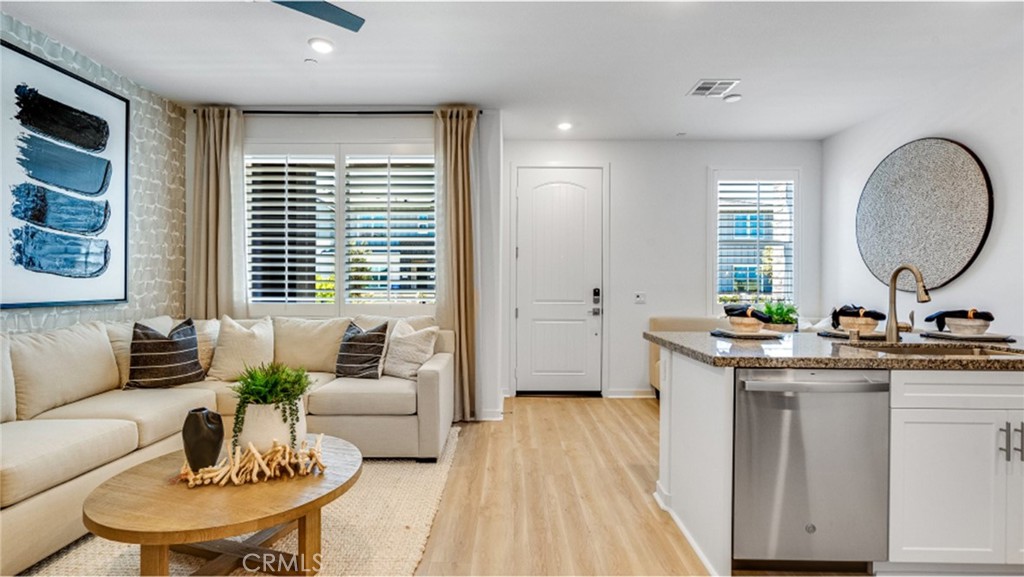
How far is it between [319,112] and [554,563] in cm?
388

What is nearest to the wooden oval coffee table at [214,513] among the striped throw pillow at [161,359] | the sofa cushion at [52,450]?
the sofa cushion at [52,450]

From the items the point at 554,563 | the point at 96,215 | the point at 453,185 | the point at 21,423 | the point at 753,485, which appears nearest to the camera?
the point at 753,485

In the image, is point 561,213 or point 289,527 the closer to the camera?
point 289,527

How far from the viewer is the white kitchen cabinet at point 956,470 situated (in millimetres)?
1980

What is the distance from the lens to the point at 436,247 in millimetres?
4293

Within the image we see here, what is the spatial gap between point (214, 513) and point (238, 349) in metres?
2.26

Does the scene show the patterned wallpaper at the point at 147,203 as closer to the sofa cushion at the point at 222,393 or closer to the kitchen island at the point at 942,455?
the sofa cushion at the point at 222,393

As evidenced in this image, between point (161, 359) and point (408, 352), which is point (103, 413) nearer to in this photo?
point (161, 359)

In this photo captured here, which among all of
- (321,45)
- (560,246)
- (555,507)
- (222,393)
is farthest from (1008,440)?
(222,393)

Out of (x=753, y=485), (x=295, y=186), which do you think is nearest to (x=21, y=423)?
(x=295, y=186)

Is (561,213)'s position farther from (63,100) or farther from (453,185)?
(63,100)

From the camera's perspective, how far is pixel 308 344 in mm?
3889

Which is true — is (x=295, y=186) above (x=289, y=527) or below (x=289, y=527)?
above

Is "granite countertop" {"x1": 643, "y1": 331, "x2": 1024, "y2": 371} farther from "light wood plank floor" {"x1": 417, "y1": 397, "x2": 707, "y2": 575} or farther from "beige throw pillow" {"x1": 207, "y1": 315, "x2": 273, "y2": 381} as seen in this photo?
"beige throw pillow" {"x1": 207, "y1": 315, "x2": 273, "y2": 381}
